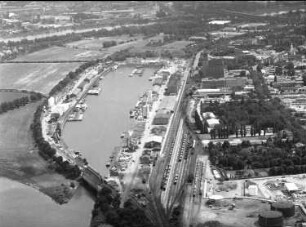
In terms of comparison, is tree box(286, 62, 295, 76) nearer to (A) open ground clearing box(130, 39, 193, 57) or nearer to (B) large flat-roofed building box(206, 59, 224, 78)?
(B) large flat-roofed building box(206, 59, 224, 78)

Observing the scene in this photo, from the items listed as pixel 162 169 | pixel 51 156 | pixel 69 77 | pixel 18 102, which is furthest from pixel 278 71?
pixel 51 156

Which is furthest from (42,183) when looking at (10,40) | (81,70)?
(10,40)

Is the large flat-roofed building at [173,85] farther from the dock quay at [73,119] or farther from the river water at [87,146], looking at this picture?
the dock quay at [73,119]

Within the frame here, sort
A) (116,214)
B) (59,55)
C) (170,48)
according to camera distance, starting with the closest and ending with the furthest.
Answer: (116,214)
(59,55)
(170,48)

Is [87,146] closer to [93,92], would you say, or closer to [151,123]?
[151,123]

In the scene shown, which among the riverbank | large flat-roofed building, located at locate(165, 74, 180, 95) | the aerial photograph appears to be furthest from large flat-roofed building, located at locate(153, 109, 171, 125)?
the riverbank

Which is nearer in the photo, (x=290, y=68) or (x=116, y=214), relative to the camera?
(x=116, y=214)
